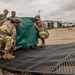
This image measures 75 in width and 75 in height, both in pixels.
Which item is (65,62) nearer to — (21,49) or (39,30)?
(21,49)

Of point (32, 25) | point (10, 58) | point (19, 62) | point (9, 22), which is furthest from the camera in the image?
point (32, 25)

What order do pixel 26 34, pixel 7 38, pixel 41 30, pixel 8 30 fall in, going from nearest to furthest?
pixel 7 38, pixel 8 30, pixel 26 34, pixel 41 30

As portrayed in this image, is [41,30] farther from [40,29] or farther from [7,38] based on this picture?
[7,38]

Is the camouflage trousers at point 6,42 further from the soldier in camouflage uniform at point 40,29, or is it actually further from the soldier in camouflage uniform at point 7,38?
the soldier in camouflage uniform at point 40,29

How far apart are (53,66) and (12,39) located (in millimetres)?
1924

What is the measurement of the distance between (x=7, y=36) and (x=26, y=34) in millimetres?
1492

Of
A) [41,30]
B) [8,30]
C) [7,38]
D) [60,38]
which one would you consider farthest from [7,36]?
[60,38]

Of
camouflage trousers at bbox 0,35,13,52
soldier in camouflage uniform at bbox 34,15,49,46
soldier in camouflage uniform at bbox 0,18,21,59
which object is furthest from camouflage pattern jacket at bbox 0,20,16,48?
soldier in camouflage uniform at bbox 34,15,49,46

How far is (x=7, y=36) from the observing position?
5535mm

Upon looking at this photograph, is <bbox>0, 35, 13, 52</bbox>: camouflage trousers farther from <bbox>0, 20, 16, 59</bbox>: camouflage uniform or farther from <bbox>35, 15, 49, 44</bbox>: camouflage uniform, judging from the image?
<bbox>35, 15, 49, 44</bbox>: camouflage uniform

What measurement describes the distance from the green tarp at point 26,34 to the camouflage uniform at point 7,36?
0.81 metres

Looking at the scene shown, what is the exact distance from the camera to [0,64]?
4949mm

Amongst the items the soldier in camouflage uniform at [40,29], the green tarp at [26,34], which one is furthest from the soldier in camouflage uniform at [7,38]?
the soldier in camouflage uniform at [40,29]

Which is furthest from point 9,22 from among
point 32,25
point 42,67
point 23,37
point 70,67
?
point 70,67
